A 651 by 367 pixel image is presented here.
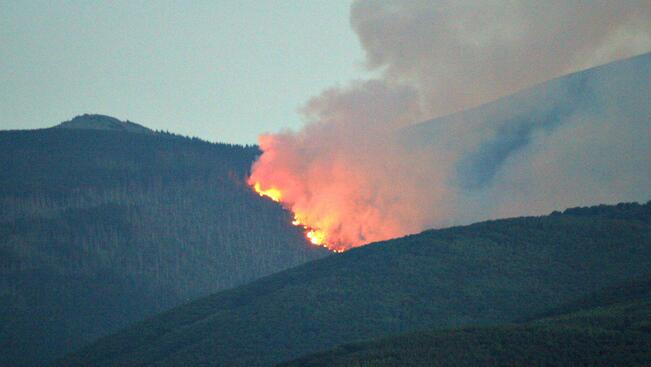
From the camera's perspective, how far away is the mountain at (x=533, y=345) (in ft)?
268

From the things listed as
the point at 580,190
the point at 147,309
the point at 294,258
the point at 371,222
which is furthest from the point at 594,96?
the point at 147,309

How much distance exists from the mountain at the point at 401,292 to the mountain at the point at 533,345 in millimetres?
16516

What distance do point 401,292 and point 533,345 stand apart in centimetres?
4437

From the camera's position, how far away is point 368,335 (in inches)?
4555

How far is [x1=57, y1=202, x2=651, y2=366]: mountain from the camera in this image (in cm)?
11825

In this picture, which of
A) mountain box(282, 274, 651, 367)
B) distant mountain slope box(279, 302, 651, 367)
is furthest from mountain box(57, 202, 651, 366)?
distant mountain slope box(279, 302, 651, 367)

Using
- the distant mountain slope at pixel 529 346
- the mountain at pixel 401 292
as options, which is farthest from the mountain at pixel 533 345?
the mountain at pixel 401 292

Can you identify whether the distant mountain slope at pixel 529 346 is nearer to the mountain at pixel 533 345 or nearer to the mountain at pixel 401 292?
the mountain at pixel 533 345

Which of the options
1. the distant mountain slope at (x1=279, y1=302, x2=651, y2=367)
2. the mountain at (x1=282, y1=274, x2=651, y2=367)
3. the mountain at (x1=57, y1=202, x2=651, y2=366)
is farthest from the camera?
the mountain at (x1=57, y1=202, x2=651, y2=366)

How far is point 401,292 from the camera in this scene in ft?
425

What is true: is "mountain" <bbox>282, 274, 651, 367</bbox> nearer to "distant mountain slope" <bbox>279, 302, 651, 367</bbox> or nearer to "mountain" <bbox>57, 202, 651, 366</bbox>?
"distant mountain slope" <bbox>279, 302, 651, 367</bbox>

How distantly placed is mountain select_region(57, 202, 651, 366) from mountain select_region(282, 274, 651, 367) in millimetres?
16516

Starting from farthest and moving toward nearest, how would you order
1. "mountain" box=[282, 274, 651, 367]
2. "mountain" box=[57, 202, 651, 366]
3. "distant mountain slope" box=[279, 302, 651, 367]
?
"mountain" box=[57, 202, 651, 366] < "mountain" box=[282, 274, 651, 367] < "distant mountain slope" box=[279, 302, 651, 367]

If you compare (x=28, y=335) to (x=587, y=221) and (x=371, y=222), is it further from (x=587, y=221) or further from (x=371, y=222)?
(x=587, y=221)
